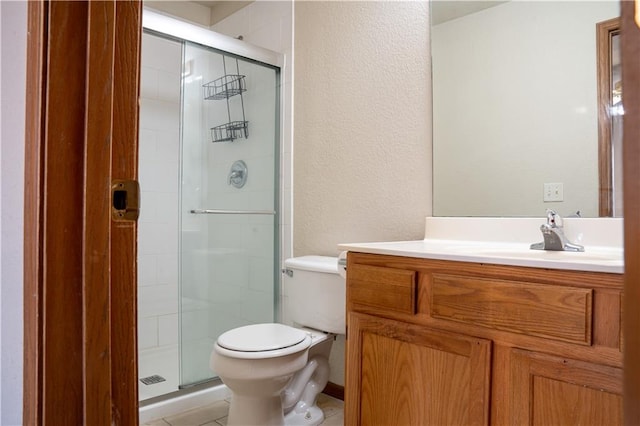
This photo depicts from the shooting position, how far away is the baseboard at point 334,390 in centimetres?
217

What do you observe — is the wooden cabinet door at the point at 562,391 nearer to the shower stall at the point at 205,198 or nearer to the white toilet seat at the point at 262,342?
the white toilet seat at the point at 262,342

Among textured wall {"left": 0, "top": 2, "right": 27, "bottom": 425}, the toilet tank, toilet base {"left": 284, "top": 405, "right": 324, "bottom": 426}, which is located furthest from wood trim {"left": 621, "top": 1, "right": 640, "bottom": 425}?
toilet base {"left": 284, "top": 405, "right": 324, "bottom": 426}

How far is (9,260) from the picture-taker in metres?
0.68

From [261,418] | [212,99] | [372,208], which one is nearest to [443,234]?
[372,208]

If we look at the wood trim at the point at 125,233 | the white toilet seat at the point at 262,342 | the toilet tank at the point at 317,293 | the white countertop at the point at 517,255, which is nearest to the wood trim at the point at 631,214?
the white countertop at the point at 517,255

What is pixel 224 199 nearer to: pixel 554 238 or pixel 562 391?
→ pixel 554 238

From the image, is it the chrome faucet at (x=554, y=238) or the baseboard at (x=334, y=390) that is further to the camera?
the baseboard at (x=334, y=390)

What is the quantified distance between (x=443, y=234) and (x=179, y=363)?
1.42 metres

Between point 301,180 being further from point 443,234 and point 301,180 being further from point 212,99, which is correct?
point 443,234

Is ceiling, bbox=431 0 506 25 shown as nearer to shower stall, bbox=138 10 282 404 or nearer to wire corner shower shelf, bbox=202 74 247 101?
shower stall, bbox=138 10 282 404

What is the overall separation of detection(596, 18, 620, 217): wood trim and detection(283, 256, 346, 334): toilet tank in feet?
3.25

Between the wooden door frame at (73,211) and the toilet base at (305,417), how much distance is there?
1.46 metres

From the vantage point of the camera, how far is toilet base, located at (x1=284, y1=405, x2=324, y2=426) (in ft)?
6.22

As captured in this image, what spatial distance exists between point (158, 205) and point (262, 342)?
55.0 inches
